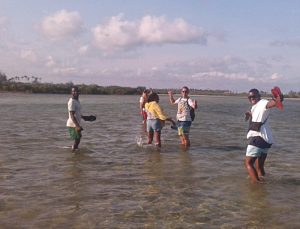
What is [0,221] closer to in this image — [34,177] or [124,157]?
[34,177]

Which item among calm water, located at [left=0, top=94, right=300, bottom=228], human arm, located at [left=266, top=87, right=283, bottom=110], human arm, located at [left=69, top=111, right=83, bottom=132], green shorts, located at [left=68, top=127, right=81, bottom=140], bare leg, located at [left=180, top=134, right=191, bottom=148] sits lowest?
calm water, located at [left=0, top=94, right=300, bottom=228]

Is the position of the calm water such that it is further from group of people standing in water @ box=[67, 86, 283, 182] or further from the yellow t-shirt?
the yellow t-shirt

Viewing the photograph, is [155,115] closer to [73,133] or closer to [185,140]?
[185,140]

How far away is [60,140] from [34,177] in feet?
22.3

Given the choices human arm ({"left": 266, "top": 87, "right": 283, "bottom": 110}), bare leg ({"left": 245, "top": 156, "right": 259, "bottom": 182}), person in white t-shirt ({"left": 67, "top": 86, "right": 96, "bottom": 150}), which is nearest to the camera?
human arm ({"left": 266, "top": 87, "right": 283, "bottom": 110})

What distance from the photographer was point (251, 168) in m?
9.49

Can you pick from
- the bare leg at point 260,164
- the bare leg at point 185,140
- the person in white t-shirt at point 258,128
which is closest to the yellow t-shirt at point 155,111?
the bare leg at point 185,140

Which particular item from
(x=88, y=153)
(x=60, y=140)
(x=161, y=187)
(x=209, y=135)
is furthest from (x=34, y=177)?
(x=209, y=135)

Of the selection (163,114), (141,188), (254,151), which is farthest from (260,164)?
(163,114)

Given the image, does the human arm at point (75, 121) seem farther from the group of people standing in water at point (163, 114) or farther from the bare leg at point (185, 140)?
the bare leg at point (185, 140)

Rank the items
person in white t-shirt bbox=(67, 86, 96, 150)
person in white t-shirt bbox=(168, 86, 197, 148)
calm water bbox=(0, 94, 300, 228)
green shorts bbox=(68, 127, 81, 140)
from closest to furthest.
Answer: calm water bbox=(0, 94, 300, 228) < person in white t-shirt bbox=(67, 86, 96, 150) < green shorts bbox=(68, 127, 81, 140) < person in white t-shirt bbox=(168, 86, 197, 148)

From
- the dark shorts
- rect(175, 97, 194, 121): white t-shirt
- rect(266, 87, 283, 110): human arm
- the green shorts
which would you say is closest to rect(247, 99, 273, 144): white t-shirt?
rect(266, 87, 283, 110): human arm

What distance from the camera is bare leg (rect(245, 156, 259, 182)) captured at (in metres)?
9.37

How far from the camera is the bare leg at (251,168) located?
30.7ft
